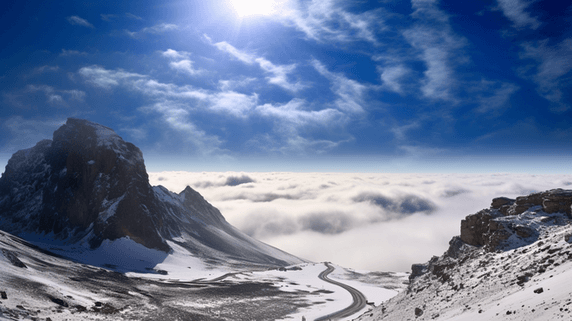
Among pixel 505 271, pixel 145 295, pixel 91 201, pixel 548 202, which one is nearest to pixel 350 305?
pixel 145 295

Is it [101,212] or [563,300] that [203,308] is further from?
[101,212]

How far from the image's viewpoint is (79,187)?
17925 centimetres

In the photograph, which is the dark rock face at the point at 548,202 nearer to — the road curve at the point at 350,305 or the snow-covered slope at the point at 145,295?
the road curve at the point at 350,305

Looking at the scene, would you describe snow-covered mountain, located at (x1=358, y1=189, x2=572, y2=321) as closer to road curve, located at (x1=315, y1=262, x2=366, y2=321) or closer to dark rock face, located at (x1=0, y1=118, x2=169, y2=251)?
road curve, located at (x1=315, y1=262, x2=366, y2=321)

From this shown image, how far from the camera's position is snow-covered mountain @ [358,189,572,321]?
22.0 metres

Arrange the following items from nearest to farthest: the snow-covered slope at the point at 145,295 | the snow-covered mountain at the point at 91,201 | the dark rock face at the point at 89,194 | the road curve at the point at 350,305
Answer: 1. the snow-covered slope at the point at 145,295
2. the road curve at the point at 350,305
3. the snow-covered mountain at the point at 91,201
4. the dark rock face at the point at 89,194

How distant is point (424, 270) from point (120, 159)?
181423 mm

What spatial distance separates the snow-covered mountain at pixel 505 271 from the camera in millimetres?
21984

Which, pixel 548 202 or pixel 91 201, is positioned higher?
pixel 548 202

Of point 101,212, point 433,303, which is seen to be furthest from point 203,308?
point 101,212

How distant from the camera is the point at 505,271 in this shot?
97.4ft

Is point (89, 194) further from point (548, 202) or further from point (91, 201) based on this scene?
point (548, 202)

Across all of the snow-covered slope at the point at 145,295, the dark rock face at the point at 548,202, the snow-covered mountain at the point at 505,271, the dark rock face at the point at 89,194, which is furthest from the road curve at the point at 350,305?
the dark rock face at the point at 89,194

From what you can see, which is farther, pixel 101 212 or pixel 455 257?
pixel 101 212
